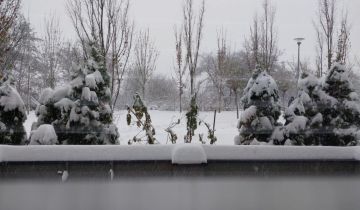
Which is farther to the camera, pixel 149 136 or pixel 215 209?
pixel 149 136

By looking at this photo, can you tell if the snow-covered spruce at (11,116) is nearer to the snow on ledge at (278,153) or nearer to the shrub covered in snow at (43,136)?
the shrub covered in snow at (43,136)

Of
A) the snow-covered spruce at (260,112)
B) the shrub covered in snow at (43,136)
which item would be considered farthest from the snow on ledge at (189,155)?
the shrub covered in snow at (43,136)

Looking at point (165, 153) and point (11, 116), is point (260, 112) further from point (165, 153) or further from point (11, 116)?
point (11, 116)

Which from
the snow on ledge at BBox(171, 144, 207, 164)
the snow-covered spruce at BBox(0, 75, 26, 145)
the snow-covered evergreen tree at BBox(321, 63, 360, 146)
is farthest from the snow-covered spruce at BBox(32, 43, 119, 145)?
the snow-covered evergreen tree at BBox(321, 63, 360, 146)

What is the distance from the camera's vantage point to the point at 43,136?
5.43 m

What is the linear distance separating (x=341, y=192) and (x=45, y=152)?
12.1ft

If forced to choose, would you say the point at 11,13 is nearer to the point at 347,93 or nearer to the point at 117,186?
the point at 117,186

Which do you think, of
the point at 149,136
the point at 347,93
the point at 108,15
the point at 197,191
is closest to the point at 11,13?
the point at 108,15

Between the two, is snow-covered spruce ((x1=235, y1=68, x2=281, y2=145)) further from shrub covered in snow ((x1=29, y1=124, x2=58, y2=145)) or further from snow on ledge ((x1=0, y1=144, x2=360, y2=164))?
shrub covered in snow ((x1=29, y1=124, x2=58, y2=145))

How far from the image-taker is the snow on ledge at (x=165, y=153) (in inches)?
176

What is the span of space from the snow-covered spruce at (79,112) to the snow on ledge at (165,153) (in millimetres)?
1300

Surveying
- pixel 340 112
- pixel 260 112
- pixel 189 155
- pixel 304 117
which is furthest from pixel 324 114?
pixel 189 155

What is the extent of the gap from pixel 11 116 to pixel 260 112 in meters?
4.30

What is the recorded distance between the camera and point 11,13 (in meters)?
8.84
